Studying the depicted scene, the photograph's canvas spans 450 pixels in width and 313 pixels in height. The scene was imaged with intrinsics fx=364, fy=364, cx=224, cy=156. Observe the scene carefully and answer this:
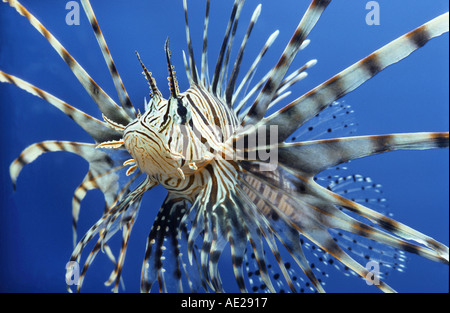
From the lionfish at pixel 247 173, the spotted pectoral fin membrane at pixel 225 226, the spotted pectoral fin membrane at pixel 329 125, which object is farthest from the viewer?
the spotted pectoral fin membrane at pixel 329 125

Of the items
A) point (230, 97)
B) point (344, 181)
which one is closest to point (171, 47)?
point (230, 97)

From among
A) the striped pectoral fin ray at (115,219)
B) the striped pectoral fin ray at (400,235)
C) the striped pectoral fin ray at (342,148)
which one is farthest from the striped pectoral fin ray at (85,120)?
the striped pectoral fin ray at (400,235)

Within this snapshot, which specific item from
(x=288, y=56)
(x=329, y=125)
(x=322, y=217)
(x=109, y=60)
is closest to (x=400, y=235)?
(x=322, y=217)

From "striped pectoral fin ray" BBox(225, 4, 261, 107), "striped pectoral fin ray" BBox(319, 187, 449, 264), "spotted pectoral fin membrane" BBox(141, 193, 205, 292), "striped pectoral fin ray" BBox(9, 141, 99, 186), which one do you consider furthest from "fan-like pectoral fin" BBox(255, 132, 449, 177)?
"striped pectoral fin ray" BBox(9, 141, 99, 186)

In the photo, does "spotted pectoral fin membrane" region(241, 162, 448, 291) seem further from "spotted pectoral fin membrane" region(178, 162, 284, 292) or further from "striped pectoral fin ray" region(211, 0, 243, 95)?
"striped pectoral fin ray" region(211, 0, 243, 95)

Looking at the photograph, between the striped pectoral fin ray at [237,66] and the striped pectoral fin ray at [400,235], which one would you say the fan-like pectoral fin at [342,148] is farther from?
the striped pectoral fin ray at [237,66]
